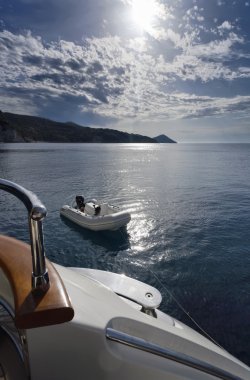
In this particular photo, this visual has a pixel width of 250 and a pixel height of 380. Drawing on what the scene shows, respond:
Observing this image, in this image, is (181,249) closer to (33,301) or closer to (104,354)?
(104,354)

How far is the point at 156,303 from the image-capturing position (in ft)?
13.2

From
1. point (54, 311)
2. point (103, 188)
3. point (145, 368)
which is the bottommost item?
point (103, 188)

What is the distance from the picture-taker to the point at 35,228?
187 cm

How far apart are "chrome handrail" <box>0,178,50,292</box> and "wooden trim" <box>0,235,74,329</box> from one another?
0.26ft

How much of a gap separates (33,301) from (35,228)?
0.50 m

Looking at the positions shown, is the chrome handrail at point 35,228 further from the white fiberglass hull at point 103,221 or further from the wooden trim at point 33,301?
the white fiberglass hull at point 103,221

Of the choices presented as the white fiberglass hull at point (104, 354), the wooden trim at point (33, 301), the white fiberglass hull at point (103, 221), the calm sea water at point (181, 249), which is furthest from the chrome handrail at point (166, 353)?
the white fiberglass hull at point (103, 221)

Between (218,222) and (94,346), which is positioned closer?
(94,346)

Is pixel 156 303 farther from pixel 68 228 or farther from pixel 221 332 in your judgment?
pixel 68 228

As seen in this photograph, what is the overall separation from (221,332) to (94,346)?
7054 millimetres

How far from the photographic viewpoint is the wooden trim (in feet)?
5.88

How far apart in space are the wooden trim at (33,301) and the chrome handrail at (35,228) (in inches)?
3.2

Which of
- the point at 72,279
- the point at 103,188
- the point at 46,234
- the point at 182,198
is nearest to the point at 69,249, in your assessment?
the point at 46,234

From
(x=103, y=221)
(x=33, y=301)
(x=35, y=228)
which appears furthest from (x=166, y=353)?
(x=103, y=221)
